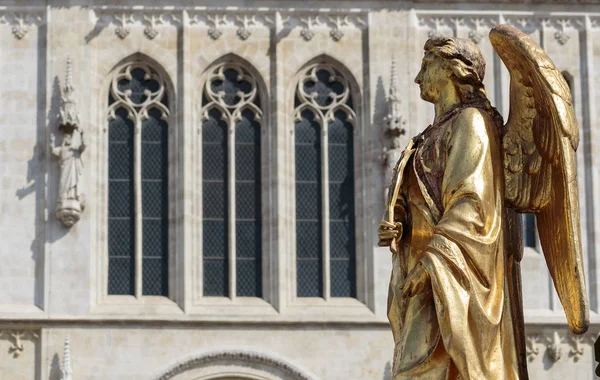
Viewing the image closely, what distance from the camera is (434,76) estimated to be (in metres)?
8.81

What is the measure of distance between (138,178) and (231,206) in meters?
1.21

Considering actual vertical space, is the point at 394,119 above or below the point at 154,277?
above

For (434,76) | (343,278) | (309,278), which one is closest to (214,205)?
(309,278)

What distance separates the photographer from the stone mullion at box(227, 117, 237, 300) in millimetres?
24562

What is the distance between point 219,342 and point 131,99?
129 inches

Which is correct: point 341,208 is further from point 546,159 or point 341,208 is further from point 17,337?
point 546,159

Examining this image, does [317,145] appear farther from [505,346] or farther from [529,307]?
[505,346]

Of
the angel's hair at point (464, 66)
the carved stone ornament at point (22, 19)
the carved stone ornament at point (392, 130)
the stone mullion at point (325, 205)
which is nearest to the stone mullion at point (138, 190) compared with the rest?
the carved stone ornament at point (22, 19)

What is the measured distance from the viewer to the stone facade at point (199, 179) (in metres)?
24.1

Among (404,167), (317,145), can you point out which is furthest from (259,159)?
(404,167)

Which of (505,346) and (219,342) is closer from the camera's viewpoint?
(505,346)

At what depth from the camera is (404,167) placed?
28.5ft

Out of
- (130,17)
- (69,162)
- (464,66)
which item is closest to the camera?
(464,66)

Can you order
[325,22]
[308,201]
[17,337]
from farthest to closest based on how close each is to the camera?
1. [325,22]
2. [308,201]
3. [17,337]
